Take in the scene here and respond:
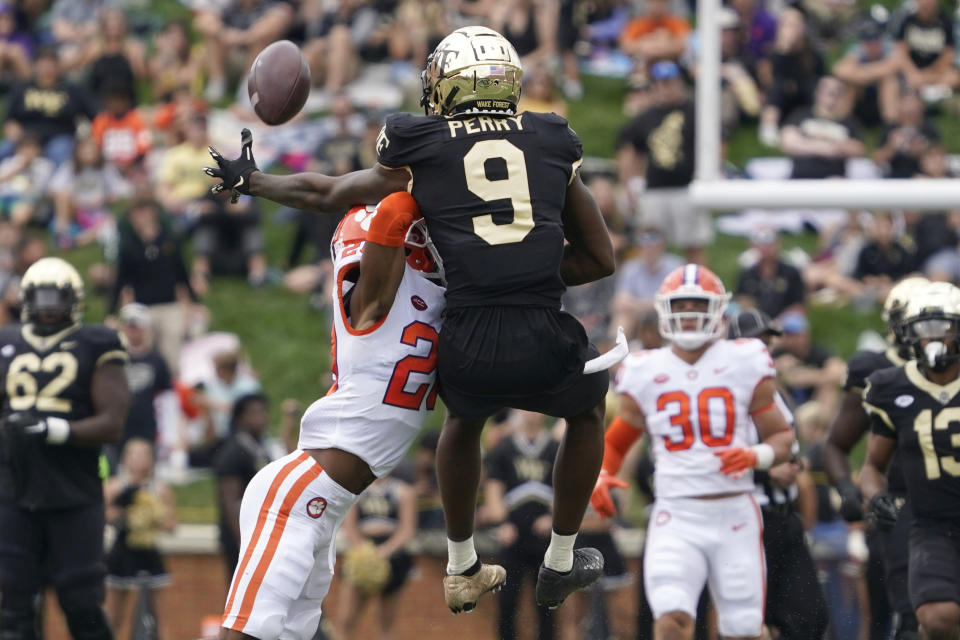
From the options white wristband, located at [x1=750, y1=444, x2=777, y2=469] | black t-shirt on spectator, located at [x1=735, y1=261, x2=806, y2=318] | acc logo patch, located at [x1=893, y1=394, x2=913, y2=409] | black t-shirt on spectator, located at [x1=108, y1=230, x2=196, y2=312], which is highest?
black t-shirt on spectator, located at [x1=108, y1=230, x2=196, y2=312]

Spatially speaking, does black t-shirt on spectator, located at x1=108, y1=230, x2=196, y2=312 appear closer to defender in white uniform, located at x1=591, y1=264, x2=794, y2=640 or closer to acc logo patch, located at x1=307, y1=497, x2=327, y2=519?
defender in white uniform, located at x1=591, y1=264, x2=794, y2=640

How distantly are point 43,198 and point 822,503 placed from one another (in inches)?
324

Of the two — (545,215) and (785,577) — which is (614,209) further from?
(545,215)

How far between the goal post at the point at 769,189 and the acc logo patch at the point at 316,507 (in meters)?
4.30

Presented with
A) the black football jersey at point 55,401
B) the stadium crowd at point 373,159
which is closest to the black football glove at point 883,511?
the stadium crowd at point 373,159

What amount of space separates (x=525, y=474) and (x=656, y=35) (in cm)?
564

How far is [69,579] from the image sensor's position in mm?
8312

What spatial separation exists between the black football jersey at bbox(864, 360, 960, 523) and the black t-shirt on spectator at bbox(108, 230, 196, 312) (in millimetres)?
6971

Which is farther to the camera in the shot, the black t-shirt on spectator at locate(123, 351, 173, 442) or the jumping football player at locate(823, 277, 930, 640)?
the black t-shirt on spectator at locate(123, 351, 173, 442)

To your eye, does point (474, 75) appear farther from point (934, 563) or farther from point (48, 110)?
point (48, 110)

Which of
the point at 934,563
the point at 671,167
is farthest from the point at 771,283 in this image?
the point at 934,563

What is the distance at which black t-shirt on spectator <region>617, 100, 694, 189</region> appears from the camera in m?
13.0

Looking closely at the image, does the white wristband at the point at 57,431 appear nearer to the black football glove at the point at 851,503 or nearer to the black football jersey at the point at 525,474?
the black football jersey at the point at 525,474

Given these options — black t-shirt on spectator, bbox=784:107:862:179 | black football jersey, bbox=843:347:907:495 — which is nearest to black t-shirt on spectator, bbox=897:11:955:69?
black t-shirt on spectator, bbox=784:107:862:179
